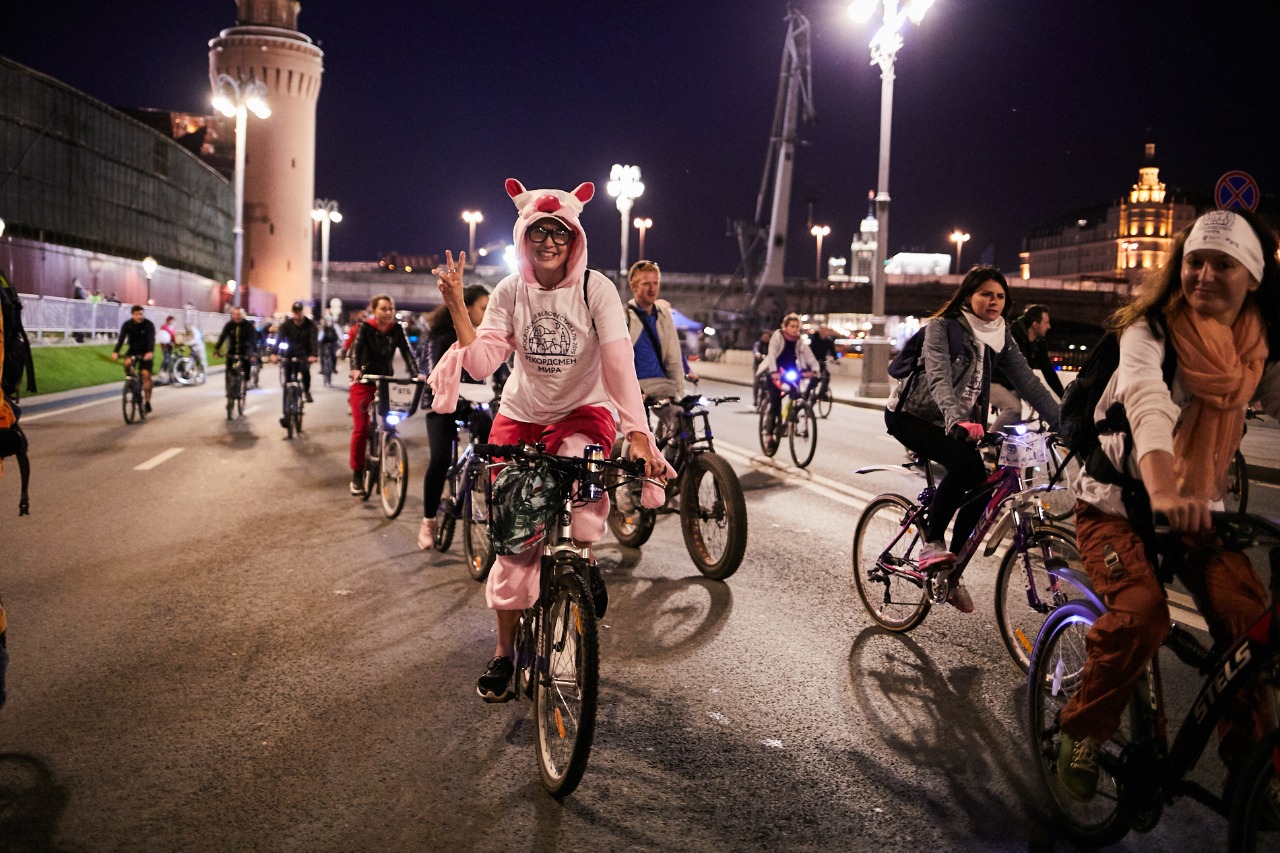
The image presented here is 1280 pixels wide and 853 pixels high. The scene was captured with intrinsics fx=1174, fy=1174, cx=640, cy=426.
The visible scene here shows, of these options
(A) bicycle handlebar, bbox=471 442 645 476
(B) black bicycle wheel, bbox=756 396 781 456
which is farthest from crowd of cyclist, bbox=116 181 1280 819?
(B) black bicycle wheel, bbox=756 396 781 456

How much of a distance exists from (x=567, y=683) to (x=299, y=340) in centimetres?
1435

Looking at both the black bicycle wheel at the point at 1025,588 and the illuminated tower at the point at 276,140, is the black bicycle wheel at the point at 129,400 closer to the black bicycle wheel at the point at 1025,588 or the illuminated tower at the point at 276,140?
the black bicycle wheel at the point at 1025,588

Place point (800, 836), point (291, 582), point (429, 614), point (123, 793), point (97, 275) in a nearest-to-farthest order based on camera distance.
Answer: point (800, 836)
point (123, 793)
point (429, 614)
point (291, 582)
point (97, 275)

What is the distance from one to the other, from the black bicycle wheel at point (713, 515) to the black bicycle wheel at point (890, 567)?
0.98 metres

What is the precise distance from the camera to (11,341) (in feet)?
15.7

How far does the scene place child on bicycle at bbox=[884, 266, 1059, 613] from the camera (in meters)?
5.38

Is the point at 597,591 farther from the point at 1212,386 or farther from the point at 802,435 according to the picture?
the point at 802,435

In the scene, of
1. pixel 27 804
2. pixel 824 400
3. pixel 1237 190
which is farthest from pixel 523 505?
pixel 824 400

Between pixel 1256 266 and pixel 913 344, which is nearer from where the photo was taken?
pixel 1256 266

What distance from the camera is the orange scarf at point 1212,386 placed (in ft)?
10.5

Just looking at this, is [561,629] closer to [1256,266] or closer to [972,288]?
[1256,266]

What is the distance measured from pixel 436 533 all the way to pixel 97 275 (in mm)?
52062

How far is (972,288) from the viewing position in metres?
5.66

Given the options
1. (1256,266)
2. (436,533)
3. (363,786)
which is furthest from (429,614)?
(1256,266)
